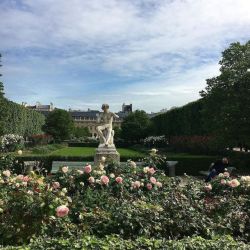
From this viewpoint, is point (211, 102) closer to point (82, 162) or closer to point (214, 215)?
point (82, 162)

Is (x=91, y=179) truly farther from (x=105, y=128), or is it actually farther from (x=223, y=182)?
(x=105, y=128)

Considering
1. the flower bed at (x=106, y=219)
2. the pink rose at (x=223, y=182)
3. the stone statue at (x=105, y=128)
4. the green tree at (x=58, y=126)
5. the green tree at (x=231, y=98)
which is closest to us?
the flower bed at (x=106, y=219)

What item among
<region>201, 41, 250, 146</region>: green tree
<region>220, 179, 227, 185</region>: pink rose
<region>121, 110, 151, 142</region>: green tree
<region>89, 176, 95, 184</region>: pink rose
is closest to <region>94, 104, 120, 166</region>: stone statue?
<region>201, 41, 250, 146</region>: green tree

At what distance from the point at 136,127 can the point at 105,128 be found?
47.6m

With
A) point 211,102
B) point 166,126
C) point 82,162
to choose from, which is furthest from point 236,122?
point 166,126

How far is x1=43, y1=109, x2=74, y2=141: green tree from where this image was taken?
2881 inches

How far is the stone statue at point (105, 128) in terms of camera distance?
18.2 meters

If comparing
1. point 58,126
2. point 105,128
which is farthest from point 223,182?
point 58,126

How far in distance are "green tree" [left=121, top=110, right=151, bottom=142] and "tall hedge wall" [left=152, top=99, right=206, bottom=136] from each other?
13.7m

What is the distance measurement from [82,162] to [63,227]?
1683cm

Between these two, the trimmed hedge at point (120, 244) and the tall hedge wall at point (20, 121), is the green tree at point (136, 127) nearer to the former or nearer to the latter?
the tall hedge wall at point (20, 121)

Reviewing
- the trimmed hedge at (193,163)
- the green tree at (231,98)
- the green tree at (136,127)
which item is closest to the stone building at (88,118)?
the green tree at (136,127)

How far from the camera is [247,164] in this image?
71.7 ft

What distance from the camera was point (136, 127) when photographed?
66000 mm
